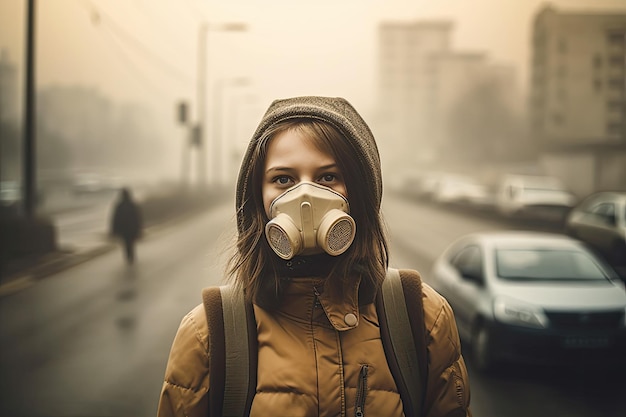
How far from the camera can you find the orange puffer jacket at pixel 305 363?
1329 millimetres

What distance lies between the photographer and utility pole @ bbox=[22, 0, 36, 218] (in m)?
4.40

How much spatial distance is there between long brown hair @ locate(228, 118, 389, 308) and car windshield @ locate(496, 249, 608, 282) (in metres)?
3.70

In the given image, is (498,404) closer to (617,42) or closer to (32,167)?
(617,42)

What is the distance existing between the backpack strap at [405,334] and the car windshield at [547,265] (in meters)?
3.64

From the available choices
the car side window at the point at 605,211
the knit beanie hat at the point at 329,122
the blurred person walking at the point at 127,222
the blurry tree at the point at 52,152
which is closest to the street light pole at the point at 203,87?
the blurred person walking at the point at 127,222

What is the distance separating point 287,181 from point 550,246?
13.7 ft

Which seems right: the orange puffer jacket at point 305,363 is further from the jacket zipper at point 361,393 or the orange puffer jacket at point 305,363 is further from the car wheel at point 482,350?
the car wheel at point 482,350

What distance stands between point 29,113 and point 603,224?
4.18 meters

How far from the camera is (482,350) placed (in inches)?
183

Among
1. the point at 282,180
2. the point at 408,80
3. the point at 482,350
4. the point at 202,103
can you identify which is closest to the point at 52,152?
the point at 202,103

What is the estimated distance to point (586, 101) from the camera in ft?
16.3

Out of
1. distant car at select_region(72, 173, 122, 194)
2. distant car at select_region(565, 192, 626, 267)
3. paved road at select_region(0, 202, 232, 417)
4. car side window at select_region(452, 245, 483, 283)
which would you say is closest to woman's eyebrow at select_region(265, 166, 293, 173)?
paved road at select_region(0, 202, 232, 417)

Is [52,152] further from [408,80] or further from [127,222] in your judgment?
[408,80]

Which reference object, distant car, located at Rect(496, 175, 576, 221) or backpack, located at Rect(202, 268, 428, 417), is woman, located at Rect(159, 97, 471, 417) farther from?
distant car, located at Rect(496, 175, 576, 221)
